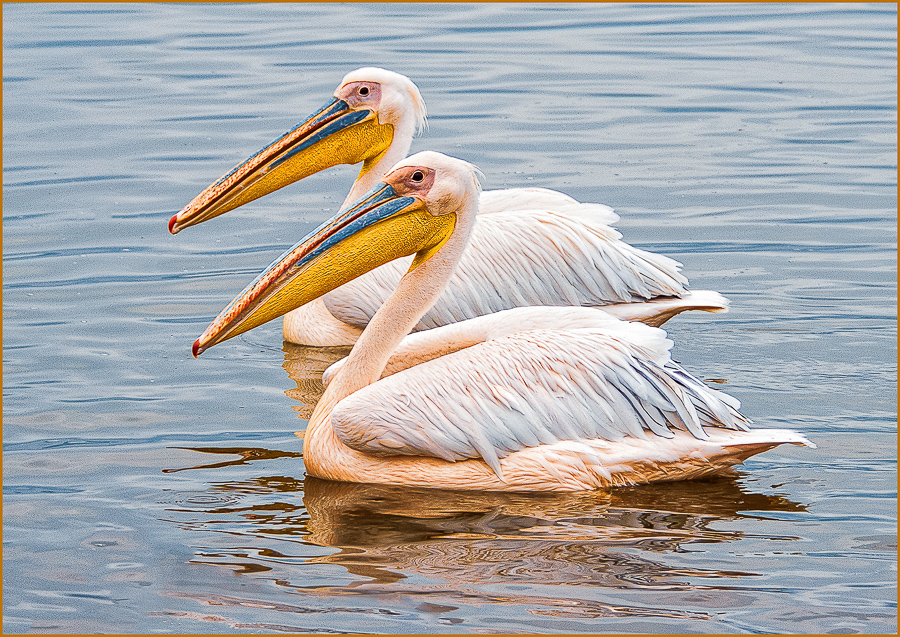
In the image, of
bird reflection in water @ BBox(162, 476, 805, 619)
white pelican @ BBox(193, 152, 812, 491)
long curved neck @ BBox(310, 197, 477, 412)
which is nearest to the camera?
bird reflection in water @ BBox(162, 476, 805, 619)

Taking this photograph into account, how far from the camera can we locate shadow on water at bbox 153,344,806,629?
13.6 feet

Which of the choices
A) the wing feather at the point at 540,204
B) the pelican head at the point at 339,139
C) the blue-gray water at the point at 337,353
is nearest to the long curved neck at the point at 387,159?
the pelican head at the point at 339,139

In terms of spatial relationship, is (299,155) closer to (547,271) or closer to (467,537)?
(547,271)

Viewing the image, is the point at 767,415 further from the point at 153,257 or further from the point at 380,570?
the point at 153,257

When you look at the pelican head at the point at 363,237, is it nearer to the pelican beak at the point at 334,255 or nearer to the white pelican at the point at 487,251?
the pelican beak at the point at 334,255

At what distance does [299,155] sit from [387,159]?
1.58ft

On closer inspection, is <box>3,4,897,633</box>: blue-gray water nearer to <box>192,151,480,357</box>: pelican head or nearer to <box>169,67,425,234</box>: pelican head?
<box>192,151,480,357</box>: pelican head

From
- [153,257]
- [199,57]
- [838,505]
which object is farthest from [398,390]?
[199,57]

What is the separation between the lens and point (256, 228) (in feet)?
27.6

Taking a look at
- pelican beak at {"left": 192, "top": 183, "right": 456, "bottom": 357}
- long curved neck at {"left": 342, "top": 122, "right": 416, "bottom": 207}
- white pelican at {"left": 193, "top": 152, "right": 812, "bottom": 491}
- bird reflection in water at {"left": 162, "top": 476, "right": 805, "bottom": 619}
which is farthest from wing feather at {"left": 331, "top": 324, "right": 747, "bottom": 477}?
long curved neck at {"left": 342, "top": 122, "right": 416, "bottom": 207}

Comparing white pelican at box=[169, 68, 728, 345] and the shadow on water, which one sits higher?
white pelican at box=[169, 68, 728, 345]

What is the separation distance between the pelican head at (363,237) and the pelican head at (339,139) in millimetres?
1380

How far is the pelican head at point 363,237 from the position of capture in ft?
→ 16.3

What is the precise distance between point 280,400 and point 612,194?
3.56 m
